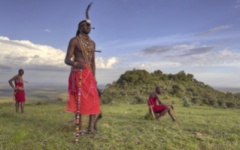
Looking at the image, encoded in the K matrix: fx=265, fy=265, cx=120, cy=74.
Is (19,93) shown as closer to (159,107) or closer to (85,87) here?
(159,107)

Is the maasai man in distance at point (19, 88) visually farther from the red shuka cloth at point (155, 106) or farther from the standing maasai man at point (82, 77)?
Result: the standing maasai man at point (82, 77)

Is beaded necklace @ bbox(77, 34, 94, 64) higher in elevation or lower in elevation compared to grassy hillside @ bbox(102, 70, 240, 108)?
higher

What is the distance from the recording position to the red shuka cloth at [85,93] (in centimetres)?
654

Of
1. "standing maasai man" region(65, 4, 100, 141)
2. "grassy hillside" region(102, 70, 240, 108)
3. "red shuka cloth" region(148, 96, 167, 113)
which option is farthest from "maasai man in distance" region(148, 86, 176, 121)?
"grassy hillside" region(102, 70, 240, 108)

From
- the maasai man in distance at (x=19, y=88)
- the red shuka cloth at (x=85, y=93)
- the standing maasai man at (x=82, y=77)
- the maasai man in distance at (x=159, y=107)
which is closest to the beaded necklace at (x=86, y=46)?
the standing maasai man at (x=82, y=77)

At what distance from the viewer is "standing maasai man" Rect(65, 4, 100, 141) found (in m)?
6.51

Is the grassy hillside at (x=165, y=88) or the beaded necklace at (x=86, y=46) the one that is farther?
the grassy hillside at (x=165, y=88)

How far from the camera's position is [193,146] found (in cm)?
616

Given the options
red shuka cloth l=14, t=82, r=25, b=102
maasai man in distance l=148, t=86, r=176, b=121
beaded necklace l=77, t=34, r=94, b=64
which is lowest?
maasai man in distance l=148, t=86, r=176, b=121

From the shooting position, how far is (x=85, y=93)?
659cm

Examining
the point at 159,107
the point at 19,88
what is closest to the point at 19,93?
the point at 19,88

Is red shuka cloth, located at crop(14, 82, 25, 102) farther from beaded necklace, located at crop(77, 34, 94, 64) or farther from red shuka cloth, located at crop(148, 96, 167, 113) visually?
beaded necklace, located at crop(77, 34, 94, 64)

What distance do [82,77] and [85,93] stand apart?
16.0 inches

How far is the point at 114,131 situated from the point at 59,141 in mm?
1630
